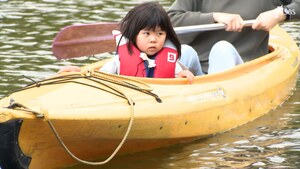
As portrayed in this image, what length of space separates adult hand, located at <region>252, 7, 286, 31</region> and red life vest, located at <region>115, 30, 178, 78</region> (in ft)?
3.29

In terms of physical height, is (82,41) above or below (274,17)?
below

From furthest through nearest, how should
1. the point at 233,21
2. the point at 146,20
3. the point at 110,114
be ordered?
1. the point at 233,21
2. the point at 146,20
3. the point at 110,114

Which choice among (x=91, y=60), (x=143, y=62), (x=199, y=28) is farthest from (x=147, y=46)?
(x=91, y=60)

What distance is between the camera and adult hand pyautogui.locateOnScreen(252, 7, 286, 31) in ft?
24.5

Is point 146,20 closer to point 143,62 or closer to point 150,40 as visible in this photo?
point 150,40

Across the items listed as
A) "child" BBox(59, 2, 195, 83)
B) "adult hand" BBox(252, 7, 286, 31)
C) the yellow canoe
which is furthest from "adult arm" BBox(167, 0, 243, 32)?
"child" BBox(59, 2, 195, 83)

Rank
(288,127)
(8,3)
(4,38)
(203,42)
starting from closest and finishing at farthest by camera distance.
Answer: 1. (288,127)
2. (203,42)
3. (4,38)
4. (8,3)

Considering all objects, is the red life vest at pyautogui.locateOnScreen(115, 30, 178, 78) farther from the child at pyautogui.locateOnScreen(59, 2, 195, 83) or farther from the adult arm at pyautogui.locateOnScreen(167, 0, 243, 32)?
the adult arm at pyautogui.locateOnScreen(167, 0, 243, 32)

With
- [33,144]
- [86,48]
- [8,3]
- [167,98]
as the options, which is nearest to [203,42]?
[86,48]

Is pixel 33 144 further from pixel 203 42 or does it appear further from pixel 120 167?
pixel 203 42

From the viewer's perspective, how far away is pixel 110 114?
570 centimetres

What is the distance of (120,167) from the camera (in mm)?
A: 6160

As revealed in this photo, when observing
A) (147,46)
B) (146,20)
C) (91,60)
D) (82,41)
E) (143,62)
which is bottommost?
(91,60)

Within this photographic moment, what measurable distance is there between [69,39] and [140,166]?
185 cm
